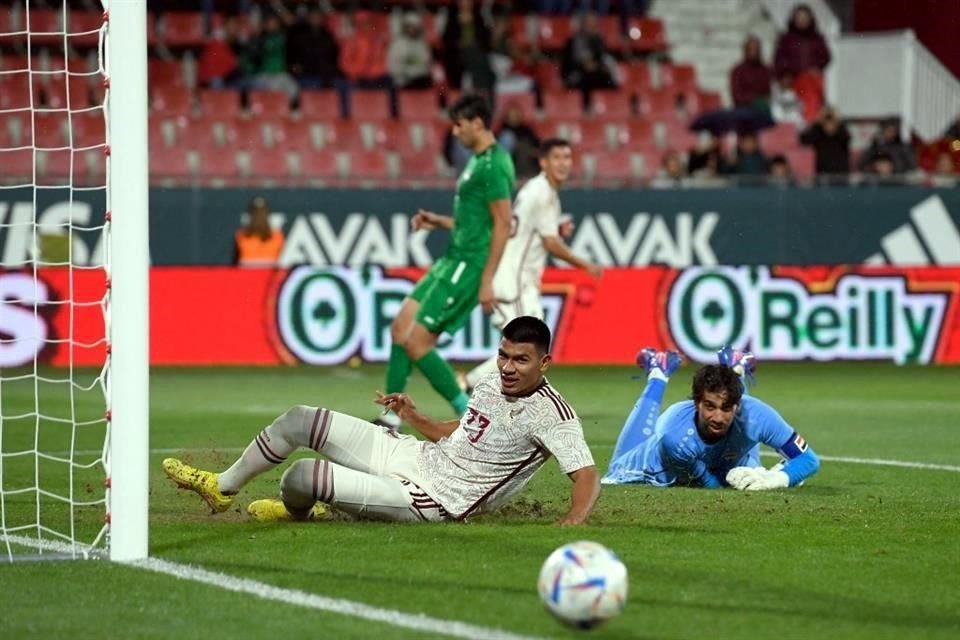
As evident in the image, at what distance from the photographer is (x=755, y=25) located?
26438 mm

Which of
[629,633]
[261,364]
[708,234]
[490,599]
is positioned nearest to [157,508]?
[490,599]

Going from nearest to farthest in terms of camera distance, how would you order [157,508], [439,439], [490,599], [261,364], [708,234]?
1. [490,599]
2. [439,439]
3. [157,508]
4. [261,364]
5. [708,234]

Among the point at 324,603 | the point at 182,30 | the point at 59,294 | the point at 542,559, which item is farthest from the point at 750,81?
the point at 324,603

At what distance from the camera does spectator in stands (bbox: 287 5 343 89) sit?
22469mm

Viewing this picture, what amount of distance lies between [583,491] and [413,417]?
0.91 metres

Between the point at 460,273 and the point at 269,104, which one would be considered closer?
the point at 460,273

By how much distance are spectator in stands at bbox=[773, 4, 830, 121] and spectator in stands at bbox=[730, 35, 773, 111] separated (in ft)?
2.59

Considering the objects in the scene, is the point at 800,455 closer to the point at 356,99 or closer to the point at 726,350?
the point at 726,350

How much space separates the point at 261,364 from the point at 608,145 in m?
6.56

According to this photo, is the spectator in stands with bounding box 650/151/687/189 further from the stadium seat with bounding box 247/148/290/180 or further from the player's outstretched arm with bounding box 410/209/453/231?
the player's outstretched arm with bounding box 410/209/453/231

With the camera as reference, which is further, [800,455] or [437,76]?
[437,76]

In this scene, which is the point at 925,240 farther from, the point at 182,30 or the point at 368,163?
the point at 182,30

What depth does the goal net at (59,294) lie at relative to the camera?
6.98 m

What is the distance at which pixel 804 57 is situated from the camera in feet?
82.1
